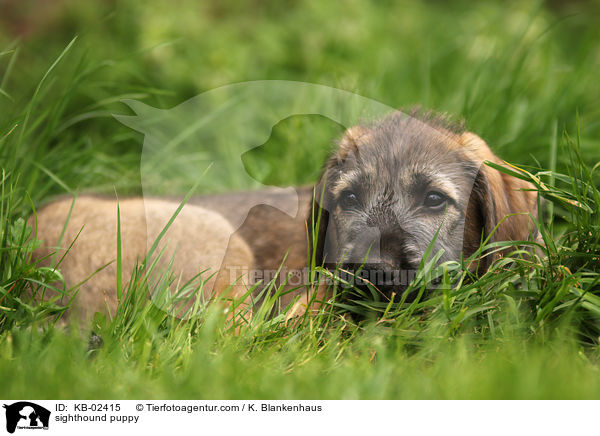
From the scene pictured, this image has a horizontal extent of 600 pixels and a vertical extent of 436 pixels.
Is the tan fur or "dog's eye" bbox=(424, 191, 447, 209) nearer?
"dog's eye" bbox=(424, 191, 447, 209)

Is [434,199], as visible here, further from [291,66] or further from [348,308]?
[291,66]

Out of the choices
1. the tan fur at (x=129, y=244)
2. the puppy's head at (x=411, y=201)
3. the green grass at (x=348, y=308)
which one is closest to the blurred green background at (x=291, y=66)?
the green grass at (x=348, y=308)

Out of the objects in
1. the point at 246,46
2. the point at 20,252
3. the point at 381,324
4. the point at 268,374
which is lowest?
the point at 268,374

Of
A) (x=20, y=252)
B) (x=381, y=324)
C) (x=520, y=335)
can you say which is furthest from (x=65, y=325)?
(x=520, y=335)

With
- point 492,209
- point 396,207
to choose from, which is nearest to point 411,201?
point 396,207

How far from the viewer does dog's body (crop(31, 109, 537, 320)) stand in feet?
10.3

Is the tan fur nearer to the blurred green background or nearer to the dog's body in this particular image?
the dog's body

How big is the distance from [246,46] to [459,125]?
402 centimetres

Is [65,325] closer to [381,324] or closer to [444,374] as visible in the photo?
[381,324]

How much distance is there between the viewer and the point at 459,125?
3.66 metres

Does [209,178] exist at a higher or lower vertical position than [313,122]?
lower
